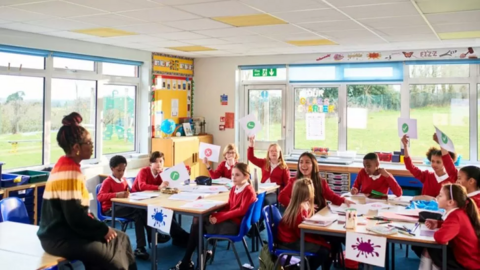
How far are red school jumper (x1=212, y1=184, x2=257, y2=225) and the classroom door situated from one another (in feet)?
13.2

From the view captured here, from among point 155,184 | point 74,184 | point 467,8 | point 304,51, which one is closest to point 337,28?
point 467,8

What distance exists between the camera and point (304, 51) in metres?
7.68

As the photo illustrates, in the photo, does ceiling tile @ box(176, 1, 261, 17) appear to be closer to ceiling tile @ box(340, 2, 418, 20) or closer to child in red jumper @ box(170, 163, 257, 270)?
ceiling tile @ box(340, 2, 418, 20)

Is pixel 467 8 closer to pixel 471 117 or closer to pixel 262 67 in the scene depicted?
pixel 471 117

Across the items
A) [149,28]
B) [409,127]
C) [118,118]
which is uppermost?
[149,28]

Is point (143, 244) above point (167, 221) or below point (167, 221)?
below

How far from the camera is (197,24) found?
5172mm

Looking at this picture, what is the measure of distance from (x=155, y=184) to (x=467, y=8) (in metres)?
3.80

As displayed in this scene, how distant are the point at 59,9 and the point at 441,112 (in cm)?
584

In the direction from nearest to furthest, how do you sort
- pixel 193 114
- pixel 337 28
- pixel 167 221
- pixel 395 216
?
pixel 395 216 → pixel 167 221 → pixel 337 28 → pixel 193 114

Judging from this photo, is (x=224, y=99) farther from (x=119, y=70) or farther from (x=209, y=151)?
(x=209, y=151)

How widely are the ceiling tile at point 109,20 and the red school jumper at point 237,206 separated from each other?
7.13 feet

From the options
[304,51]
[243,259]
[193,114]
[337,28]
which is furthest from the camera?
[193,114]

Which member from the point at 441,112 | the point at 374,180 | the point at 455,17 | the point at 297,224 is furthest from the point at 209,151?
the point at 441,112
